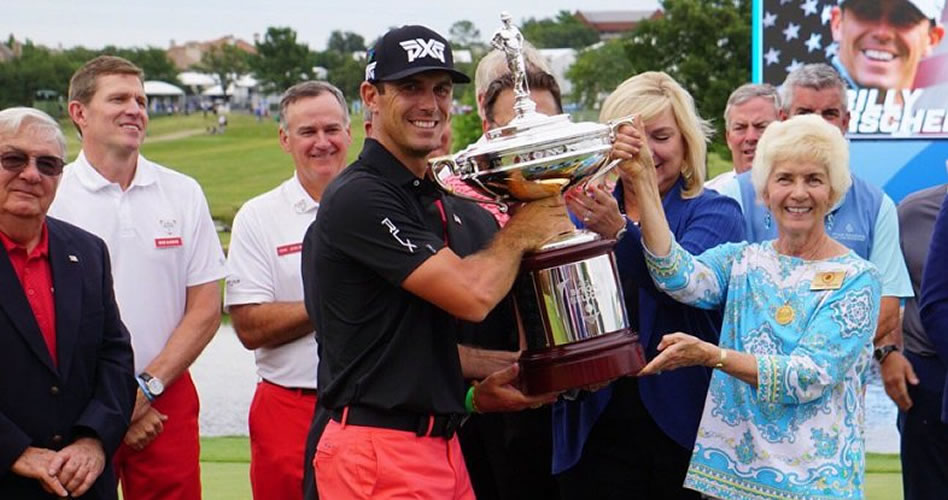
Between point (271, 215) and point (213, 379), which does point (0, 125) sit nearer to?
point (271, 215)

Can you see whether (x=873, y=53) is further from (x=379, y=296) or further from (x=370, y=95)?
(x=379, y=296)

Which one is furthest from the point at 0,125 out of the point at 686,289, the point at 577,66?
the point at 577,66

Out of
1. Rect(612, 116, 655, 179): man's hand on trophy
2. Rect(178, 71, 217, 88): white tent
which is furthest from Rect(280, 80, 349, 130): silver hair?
Rect(178, 71, 217, 88): white tent

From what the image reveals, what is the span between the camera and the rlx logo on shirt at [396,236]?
3.34m

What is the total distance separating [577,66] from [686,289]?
3862cm

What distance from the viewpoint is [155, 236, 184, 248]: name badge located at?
5078mm

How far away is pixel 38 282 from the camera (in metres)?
4.27

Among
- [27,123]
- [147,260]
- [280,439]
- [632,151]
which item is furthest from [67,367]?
[632,151]

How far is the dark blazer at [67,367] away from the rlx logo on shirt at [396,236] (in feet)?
4.60

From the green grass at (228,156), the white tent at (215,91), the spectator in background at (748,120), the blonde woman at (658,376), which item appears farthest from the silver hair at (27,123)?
the white tent at (215,91)

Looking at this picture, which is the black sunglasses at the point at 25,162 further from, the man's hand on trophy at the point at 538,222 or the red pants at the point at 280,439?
the man's hand on trophy at the point at 538,222

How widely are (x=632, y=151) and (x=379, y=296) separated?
0.80m

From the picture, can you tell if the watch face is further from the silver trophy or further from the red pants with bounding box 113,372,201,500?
the silver trophy

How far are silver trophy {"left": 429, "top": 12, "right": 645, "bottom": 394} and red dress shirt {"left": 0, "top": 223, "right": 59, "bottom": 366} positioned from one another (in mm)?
1484
